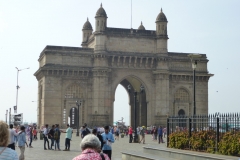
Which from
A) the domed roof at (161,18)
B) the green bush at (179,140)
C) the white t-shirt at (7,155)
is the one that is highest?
the domed roof at (161,18)

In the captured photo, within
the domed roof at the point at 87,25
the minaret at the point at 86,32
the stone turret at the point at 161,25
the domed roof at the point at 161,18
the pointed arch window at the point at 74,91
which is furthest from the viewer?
the domed roof at the point at 87,25

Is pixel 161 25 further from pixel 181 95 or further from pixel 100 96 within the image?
pixel 100 96

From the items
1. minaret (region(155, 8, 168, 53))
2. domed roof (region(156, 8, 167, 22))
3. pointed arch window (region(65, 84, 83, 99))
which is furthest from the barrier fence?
domed roof (region(156, 8, 167, 22))

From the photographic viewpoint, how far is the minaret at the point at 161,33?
62.3m

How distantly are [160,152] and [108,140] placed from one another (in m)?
3.85

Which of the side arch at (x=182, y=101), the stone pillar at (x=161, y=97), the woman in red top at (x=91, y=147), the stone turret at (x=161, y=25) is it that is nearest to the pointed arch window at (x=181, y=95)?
the side arch at (x=182, y=101)

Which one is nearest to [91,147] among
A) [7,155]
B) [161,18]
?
[7,155]

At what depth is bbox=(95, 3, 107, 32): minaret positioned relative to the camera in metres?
60.8

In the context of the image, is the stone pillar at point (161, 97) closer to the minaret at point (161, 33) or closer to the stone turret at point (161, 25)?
the minaret at point (161, 33)

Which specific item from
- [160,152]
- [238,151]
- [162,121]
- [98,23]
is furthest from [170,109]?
[238,151]

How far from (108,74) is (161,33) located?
8.80 m

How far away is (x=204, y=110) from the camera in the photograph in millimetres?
65250

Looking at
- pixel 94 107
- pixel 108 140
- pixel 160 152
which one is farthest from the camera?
pixel 94 107

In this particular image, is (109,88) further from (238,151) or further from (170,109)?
(238,151)
